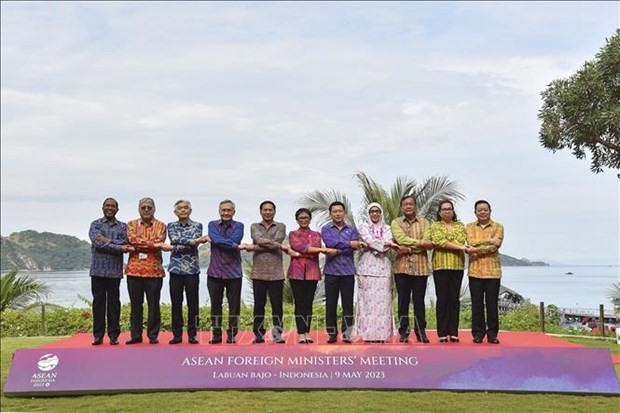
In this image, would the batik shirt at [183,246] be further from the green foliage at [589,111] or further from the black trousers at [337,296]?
the green foliage at [589,111]

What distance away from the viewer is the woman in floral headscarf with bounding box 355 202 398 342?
7.11 m

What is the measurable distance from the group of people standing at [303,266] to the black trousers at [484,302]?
1cm

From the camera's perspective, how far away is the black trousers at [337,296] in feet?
23.3

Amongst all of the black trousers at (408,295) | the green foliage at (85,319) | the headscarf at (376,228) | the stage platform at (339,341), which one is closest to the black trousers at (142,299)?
the stage platform at (339,341)

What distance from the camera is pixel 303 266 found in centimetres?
703

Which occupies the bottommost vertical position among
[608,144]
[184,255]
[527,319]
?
[527,319]

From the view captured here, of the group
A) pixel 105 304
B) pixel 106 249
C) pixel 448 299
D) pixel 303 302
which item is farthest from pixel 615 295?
pixel 106 249

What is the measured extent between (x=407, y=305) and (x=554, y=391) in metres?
1.59

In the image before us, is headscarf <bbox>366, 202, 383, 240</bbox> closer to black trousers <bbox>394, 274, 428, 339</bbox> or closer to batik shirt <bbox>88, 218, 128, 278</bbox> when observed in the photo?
black trousers <bbox>394, 274, 428, 339</bbox>

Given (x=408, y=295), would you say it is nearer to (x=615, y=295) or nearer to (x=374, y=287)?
(x=374, y=287)

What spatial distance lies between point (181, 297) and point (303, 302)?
1.23 meters

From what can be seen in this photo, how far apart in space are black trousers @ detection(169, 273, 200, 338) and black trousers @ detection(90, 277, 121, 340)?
585 millimetres

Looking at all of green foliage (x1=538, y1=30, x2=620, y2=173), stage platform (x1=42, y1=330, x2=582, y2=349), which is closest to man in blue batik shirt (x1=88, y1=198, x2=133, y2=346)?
stage platform (x1=42, y1=330, x2=582, y2=349)

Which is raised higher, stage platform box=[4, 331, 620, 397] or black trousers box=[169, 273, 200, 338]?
black trousers box=[169, 273, 200, 338]
